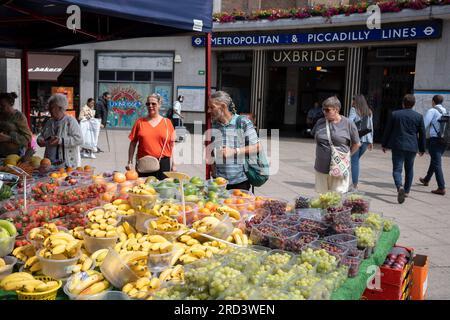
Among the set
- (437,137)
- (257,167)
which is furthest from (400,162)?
(257,167)

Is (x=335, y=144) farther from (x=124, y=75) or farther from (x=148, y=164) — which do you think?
(x=124, y=75)

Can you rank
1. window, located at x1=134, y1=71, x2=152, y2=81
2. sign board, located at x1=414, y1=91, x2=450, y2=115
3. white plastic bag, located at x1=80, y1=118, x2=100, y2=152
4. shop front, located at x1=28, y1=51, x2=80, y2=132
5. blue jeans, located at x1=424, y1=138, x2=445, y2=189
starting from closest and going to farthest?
blue jeans, located at x1=424, y1=138, x2=445, y2=189
white plastic bag, located at x1=80, y1=118, x2=100, y2=152
sign board, located at x1=414, y1=91, x2=450, y2=115
shop front, located at x1=28, y1=51, x2=80, y2=132
window, located at x1=134, y1=71, x2=152, y2=81

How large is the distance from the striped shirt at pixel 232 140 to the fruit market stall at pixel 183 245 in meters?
0.69

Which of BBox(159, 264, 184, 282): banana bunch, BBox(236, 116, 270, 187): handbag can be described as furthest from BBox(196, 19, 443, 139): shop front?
BBox(159, 264, 184, 282): banana bunch

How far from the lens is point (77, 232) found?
114 inches

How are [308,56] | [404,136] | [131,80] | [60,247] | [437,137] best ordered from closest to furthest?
[60,247] < [404,136] < [437,137] < [308,56] < [131,80]

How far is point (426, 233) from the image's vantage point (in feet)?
20.2

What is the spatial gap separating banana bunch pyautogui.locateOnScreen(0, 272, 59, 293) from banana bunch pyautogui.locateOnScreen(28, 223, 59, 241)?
32 centimetres

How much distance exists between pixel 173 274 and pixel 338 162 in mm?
3636

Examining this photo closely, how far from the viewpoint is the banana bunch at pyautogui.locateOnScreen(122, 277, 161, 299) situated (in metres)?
2.18

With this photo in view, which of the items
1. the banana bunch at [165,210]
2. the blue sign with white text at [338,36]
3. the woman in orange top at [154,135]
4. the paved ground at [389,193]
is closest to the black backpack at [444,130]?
the paved ground at [389,193]

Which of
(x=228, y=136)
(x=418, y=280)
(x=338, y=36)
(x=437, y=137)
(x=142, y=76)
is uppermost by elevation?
(x=338, y=36)

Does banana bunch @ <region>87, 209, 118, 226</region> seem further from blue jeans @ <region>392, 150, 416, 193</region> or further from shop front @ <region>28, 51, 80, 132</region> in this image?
shop front @ <region>28, 51, 80, 132</region>
